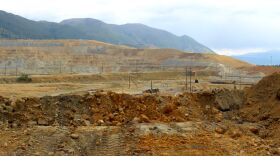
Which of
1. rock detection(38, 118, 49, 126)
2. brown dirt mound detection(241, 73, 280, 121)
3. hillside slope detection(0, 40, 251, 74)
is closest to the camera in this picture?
rock detection(38, 118, 49, 126)

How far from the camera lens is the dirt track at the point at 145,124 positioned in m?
15.3

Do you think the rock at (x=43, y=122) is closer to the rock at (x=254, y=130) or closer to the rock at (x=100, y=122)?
the rock at (x=100, y=122)

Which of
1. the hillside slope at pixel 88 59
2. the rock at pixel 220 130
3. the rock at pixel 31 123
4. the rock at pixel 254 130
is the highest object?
the hillside slope at pixel 88 59

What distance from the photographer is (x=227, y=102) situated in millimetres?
→ 20156

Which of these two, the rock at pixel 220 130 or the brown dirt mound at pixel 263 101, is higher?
the brown dirt mound at pixel 263 101

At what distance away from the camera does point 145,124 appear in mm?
16453

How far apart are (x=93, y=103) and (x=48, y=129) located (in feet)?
7.51

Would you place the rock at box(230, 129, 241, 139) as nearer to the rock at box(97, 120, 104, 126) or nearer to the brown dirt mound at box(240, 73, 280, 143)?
the brown dirt mound at box(240, 73, 280, 143)

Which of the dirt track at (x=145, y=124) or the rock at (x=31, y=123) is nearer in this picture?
the dirt track at (x=145, y=124)

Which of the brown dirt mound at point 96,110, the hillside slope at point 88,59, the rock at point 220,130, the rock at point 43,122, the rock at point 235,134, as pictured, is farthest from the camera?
the hillside slope at point 88,59

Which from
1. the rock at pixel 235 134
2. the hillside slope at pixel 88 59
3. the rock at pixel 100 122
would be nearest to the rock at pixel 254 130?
the rock at pixel 235 134

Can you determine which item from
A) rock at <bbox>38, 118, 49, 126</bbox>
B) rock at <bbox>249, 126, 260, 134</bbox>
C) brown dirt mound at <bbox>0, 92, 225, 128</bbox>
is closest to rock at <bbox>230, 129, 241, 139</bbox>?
rock at <bbox>249, 126, 260, 134</bbox>

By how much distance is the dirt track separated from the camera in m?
15.3

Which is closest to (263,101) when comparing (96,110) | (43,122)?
(96,110)
